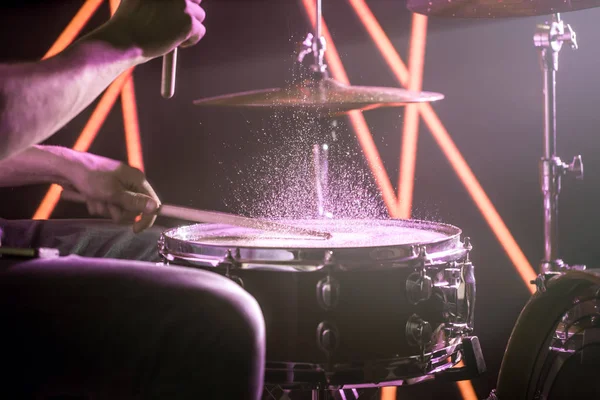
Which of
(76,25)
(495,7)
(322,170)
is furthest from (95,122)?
(495,7)

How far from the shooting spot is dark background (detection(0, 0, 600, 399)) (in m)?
2.33

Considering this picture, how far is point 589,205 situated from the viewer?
2.33 m

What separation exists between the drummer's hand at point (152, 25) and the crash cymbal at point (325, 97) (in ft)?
2.27

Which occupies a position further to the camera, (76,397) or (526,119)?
(526,119)

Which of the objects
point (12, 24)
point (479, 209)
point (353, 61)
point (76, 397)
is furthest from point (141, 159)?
point (76, 397)

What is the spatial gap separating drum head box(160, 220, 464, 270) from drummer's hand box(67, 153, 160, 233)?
0.40ft

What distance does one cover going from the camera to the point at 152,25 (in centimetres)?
95

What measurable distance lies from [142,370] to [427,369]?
2.70 ft

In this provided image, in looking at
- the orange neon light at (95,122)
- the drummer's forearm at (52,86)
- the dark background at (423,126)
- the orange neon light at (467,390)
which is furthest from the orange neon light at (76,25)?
the orange neon light at (467,390)

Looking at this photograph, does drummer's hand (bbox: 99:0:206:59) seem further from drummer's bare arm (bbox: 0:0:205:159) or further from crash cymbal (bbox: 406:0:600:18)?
crash cymbal (bbox: 406:0:600:18)

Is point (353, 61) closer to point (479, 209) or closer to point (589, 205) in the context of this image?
point (479, 209)

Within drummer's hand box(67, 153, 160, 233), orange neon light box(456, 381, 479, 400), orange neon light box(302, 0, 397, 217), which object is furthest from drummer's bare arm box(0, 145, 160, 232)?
orange neon light box(456, 381, 479, 400)

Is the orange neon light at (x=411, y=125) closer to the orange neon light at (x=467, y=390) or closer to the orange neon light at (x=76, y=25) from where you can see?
the orange neon light at (x=467, y=390)

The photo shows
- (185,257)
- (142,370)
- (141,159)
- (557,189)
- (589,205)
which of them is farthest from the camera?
(141,159)
